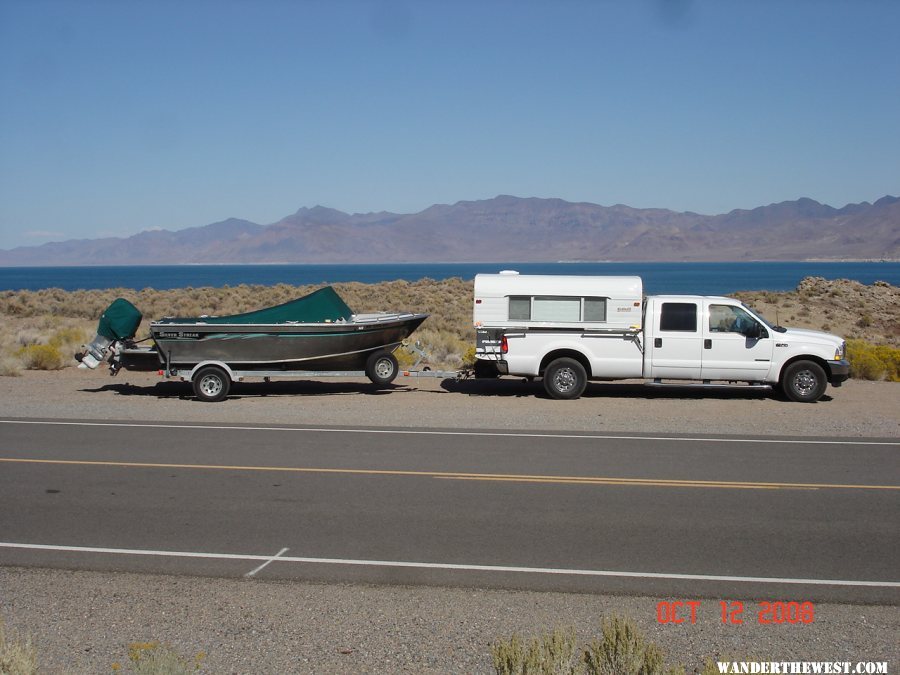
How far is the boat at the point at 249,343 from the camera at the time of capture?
57.7 feet

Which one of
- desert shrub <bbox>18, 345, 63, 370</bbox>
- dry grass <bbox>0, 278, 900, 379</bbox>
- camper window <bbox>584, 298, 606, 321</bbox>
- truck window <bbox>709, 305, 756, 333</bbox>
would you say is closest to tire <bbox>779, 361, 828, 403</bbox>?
truck window <bbox>709, 305, 756, 333</bbox>

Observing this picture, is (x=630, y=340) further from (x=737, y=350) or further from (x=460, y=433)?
(x=460, y=433)

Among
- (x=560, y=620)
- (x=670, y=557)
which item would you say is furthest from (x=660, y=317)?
(x=560, y=620)

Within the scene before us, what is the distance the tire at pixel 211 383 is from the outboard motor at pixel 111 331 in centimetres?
173

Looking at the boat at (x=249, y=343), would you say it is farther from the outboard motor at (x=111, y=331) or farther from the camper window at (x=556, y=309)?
the camper window at (x=556, y=309)

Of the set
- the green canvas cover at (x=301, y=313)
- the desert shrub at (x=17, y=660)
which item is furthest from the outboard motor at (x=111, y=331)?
the desert shrub at (x=17, y=660)

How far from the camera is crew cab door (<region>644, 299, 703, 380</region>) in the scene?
1712cm

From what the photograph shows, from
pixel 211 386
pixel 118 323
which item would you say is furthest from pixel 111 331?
pixel 211 386

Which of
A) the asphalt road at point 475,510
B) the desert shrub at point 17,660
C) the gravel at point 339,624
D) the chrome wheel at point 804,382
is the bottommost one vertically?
the gravel at point 339,624

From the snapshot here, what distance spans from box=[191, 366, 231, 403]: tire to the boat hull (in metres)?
0.22

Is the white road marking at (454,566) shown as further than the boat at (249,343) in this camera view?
No

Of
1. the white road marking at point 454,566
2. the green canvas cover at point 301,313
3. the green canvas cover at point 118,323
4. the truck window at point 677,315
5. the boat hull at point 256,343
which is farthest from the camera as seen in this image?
the green canvas cover at point 118,323

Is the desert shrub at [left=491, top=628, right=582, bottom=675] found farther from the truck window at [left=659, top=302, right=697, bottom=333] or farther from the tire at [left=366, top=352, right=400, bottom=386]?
the tire at [left=366, top=352, right=400, bottom=386]

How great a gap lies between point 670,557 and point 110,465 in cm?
747
